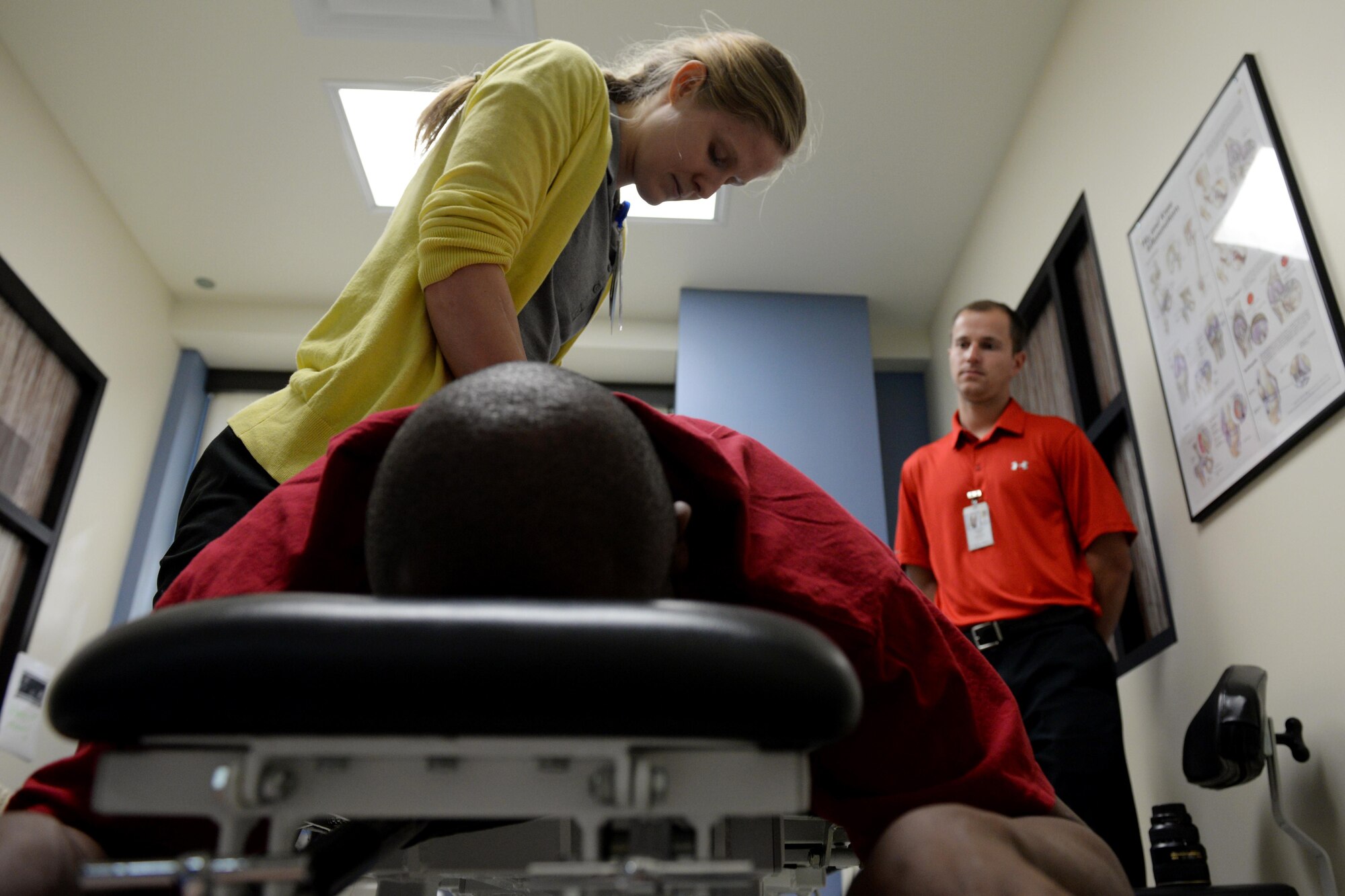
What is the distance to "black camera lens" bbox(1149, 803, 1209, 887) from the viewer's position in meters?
1.88

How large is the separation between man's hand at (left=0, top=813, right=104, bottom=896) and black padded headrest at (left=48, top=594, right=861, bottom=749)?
0.51 feet

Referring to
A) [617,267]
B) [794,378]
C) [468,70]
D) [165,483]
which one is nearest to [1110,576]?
[617,267]

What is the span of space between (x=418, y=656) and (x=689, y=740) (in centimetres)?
13

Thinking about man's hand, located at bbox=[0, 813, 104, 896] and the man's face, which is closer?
man's hand, located at bbox=[0, 813, 104, 896]

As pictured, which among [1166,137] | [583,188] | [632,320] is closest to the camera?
[583,188]

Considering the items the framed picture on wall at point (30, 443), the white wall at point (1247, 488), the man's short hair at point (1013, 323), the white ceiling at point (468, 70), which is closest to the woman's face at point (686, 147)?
the white wall at point (1247, 488)

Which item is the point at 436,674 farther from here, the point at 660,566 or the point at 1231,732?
the point at 1231,732

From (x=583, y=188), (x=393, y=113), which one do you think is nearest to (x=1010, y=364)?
(x=583, y=188)

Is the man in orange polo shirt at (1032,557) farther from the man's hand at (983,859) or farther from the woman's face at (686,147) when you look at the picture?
the man's hand at (983,859)

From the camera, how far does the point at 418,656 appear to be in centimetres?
46

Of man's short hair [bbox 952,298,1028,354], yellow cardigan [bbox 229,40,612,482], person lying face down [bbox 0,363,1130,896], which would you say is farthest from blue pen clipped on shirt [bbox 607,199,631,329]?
man's short hair [bbox 952,298,1028,354]

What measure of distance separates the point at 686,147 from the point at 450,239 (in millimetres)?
442

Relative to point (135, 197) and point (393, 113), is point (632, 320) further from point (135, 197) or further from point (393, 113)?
point (135, 197)

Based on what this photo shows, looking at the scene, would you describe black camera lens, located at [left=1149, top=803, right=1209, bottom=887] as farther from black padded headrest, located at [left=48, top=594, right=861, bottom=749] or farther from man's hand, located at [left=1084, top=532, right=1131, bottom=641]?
black padded headrest, located at [left=48, top=594, right=861, bottom=749]
